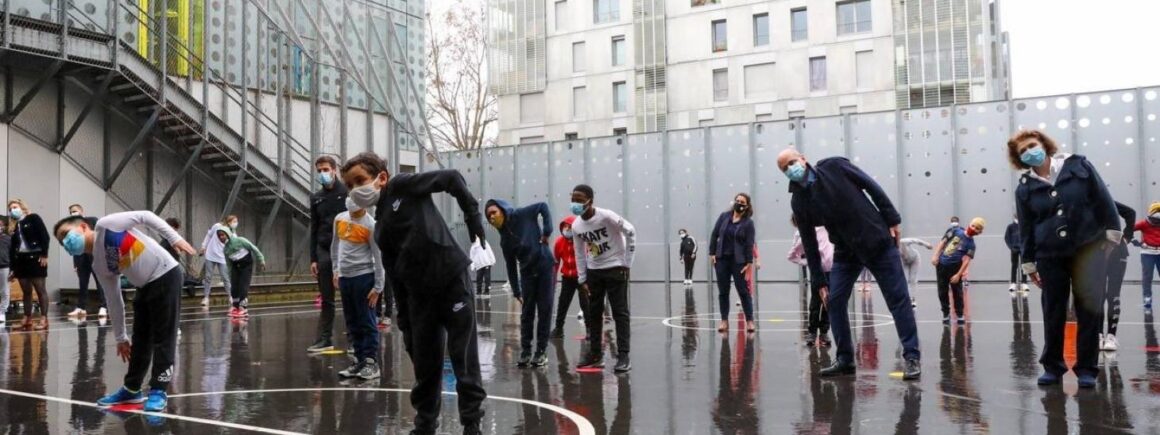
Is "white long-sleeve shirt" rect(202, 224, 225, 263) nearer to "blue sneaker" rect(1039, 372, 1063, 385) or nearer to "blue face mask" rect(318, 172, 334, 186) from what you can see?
"blue face mask" rect(318, 172, 334, 186)

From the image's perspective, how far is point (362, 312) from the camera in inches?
326

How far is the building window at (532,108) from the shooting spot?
170 ft

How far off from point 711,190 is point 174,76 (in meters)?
15.4

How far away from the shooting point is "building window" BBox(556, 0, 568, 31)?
51406 millimetres

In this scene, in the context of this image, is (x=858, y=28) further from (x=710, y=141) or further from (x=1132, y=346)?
(x=1132, y=346)

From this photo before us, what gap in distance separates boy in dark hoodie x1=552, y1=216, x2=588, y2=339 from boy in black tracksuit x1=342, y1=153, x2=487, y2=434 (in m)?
4.54

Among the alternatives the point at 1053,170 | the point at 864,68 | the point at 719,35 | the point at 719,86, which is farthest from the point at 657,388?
the point at 719,35

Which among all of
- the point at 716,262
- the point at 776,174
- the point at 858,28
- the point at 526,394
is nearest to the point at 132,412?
the point at 526,394

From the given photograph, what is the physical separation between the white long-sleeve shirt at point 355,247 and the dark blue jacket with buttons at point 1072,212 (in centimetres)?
521

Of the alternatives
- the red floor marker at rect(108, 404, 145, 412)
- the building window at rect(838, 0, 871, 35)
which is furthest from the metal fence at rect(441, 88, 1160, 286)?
the red floor marker at rect(108, 404, 145, 412)

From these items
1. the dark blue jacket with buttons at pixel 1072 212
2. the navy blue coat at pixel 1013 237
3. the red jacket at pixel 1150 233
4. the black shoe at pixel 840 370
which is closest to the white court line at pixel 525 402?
the black shoe at pixel 840 370

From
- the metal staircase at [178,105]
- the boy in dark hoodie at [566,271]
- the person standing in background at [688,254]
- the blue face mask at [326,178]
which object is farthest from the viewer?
→ the person standing in background at [688,254]

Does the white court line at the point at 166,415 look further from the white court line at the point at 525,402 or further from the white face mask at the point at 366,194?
the white face mask at the point at 366,194

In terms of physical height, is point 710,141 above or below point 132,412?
above
